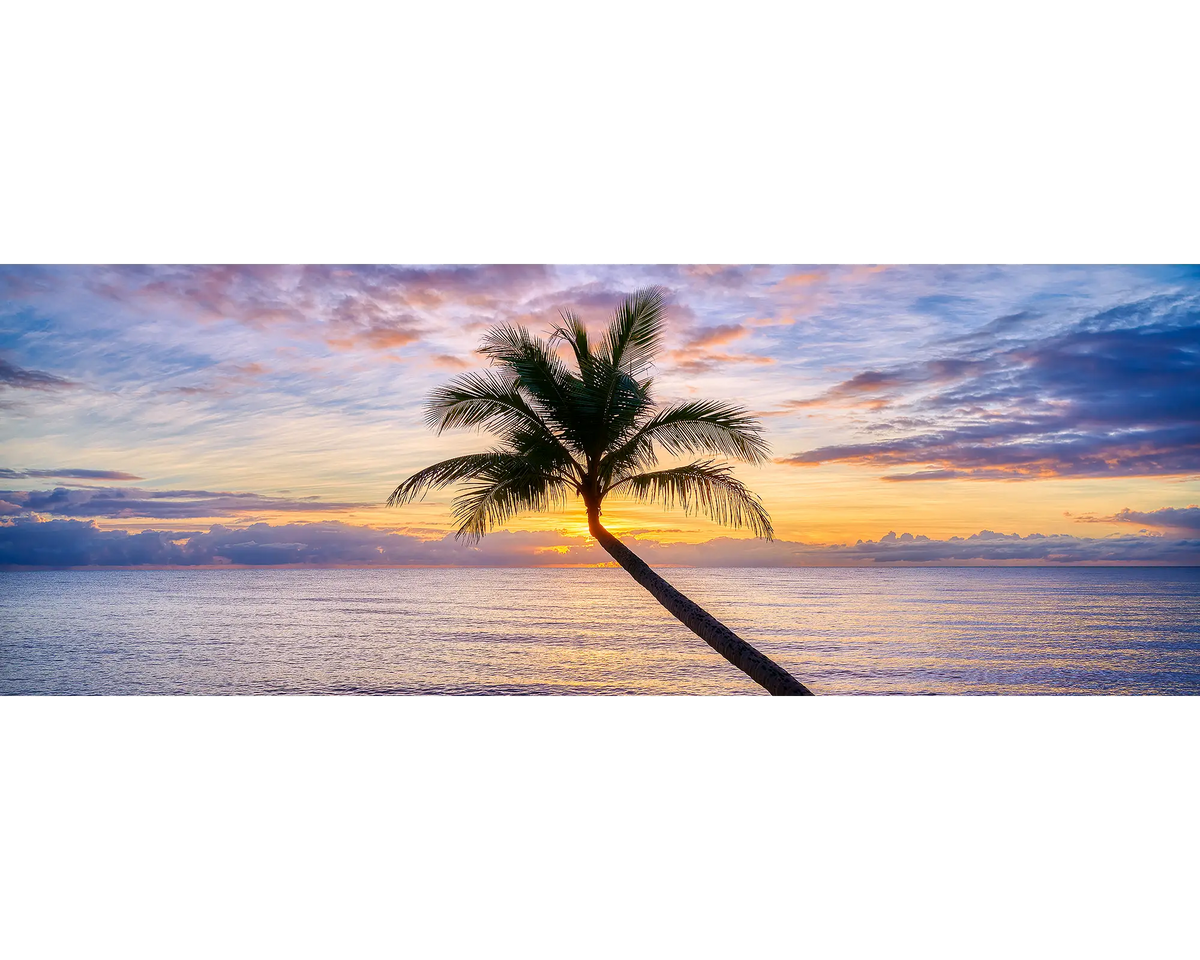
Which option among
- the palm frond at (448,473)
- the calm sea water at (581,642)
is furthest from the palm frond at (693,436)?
the calm sea water at (581,642)

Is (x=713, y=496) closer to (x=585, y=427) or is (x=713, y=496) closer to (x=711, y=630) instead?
(x=711, y=630)

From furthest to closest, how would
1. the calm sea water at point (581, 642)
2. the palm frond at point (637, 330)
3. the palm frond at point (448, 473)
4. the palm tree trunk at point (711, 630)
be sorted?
the calm sea water at point (581, 642) < the palm frond at point (637, 330) < the palm frond at point (448, 473) < the palm tree trunk at point (711, 630)

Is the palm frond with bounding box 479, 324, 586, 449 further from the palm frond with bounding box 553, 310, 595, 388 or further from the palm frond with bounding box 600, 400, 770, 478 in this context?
the palm frond with bounding box 600, 400, 770, 478

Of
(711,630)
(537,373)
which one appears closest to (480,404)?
(537,373)

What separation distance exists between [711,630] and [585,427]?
7.59ft

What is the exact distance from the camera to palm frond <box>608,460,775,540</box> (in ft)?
21.7

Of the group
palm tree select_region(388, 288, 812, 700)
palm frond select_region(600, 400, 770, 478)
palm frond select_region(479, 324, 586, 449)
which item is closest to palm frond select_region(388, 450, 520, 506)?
palm tree select_region(388, 288, 812, 700)

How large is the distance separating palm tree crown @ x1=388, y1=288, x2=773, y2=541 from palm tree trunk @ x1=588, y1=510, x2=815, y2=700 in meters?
0.48

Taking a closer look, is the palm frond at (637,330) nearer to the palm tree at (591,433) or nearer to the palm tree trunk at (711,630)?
the palm tree at (591,433)

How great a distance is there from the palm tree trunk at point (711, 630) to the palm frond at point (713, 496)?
2.07 feet

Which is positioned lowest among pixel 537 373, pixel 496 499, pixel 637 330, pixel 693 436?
pixel 496 499

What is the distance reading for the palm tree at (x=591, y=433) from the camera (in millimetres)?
6355

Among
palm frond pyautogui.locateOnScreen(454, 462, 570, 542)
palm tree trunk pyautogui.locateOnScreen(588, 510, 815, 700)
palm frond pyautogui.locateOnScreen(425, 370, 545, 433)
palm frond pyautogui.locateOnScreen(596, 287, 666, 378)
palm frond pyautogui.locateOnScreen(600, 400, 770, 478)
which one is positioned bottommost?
palm tree trunk pyautogui.locateOnScreen(588, 510, 815, 700)

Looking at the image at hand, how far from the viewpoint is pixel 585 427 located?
6.56 meters
